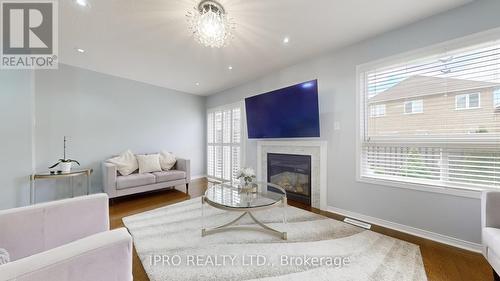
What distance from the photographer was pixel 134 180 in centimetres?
340

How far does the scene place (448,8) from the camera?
6.28 feet

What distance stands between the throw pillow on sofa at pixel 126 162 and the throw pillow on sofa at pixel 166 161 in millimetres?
496

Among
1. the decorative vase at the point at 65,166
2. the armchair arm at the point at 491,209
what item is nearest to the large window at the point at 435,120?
the armchair arm at the point at 491,209

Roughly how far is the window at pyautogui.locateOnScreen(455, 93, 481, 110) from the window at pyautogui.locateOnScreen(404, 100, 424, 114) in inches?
10.6

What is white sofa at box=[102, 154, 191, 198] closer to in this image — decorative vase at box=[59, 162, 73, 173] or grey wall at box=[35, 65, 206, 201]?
decorative vase at box=[59, 162, 73, 173]

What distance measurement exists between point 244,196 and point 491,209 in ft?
6.88

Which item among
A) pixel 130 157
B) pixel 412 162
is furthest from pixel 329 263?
pixel 130 157

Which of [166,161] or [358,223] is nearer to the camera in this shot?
[358,223]

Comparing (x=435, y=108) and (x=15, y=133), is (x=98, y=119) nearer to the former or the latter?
(x=15, y=133)

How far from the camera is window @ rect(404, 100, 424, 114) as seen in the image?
2158 mm

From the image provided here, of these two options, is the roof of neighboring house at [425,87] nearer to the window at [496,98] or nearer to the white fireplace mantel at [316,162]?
the window at [496,98]

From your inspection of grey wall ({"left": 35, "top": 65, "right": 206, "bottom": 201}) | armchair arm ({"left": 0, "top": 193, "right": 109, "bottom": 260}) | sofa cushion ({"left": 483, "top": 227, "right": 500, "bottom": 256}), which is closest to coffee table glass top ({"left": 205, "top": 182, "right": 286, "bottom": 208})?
armchair arm ({"left": 0, "top": 193, "right": 109, "bottom": 260})

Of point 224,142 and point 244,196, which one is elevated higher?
point 224,142

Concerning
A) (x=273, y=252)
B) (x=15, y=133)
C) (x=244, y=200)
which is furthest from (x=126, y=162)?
(x=273, y=252)
